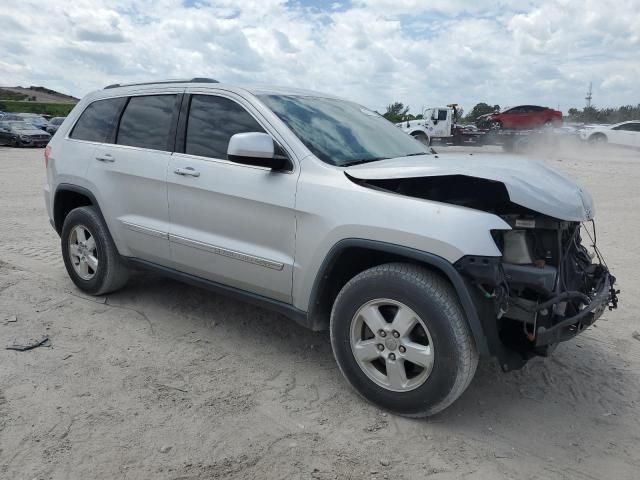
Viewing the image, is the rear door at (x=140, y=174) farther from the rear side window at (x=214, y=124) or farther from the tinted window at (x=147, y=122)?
the rear side window at (x=214, y=124)

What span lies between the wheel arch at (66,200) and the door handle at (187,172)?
1166mm

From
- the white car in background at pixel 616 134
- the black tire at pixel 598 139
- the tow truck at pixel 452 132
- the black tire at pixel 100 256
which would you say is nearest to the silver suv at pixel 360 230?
the black tire at pixel 100 256

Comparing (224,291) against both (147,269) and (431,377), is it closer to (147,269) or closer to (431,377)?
(147,269)

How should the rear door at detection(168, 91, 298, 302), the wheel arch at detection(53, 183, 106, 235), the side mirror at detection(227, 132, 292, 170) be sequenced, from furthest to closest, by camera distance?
the wheel arch at detection(53, 183, 106, 235), the rear door at detection(168, 91, 298, 302), the side mirror at detection(227, 132, 292, 170)

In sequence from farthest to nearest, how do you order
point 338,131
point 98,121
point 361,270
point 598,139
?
point 598,139 < point 98,121 < point 338,131 < point 361,270

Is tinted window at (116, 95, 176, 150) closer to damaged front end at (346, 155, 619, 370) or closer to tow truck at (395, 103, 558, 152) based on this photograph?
damaged front end at (346, 155, 619, 370)

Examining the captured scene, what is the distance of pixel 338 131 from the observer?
3885 millimetres

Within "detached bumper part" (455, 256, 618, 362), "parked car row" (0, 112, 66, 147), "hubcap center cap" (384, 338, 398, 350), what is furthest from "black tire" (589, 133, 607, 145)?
"hubcap center cap" (384, 338, 398, 350)

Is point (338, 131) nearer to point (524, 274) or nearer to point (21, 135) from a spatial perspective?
point (524, 274)

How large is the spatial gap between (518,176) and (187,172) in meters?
2.23

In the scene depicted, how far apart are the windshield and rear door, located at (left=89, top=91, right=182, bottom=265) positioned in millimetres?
981

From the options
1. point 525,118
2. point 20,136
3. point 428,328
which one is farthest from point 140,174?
point 20,136

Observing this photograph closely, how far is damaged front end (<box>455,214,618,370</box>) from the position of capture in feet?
9.39

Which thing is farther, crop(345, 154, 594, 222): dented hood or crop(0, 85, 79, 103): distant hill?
crop(0, 85, 79, 103): distant hill
